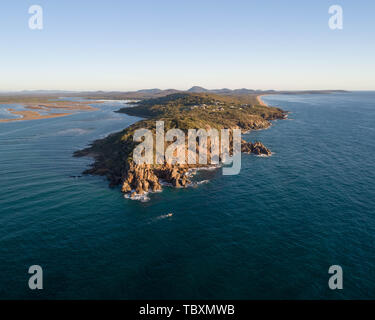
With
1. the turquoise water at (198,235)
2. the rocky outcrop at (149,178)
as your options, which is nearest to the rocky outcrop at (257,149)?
the turquoise water at (198,235)

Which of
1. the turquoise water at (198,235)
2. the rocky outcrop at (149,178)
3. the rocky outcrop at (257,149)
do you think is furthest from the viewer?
the rocky outcrop at (257,149)

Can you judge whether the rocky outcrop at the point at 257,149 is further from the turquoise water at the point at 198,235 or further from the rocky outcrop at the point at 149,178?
the rocky outcrop at the point at 149,178

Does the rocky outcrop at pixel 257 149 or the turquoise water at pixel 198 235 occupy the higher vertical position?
the rocky outcrop at pixel 257 149

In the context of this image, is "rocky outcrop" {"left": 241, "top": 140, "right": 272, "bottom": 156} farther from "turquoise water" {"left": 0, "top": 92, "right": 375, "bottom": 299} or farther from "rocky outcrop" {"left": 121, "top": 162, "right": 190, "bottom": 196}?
"rocky outcrop" {"left": 121, "top": 162, "right": 190, "bottom": 196}

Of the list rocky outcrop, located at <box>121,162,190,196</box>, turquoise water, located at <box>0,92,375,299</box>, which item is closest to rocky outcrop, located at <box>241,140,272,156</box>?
turquoise water, located at <box>0,92,375,299</box>

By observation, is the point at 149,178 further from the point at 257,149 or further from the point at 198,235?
the point at 257,149

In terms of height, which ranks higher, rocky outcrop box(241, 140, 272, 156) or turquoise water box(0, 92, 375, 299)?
rocky outcrop box(241, 140, 272, 156)

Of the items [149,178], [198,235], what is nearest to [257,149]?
[149,178]

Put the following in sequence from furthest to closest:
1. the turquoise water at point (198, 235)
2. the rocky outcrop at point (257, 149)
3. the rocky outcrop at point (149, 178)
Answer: the rocky outcrop at point (257, 149) → the rocky outcrop at point (149, 178) → the turquoise water at point (198, 235)
